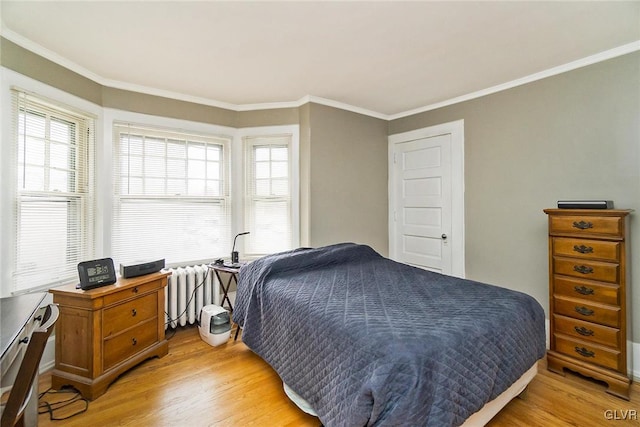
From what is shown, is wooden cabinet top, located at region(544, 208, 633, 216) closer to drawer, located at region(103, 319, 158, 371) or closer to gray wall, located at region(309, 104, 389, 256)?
gray wall, located at region(309, 104, 389, 256)

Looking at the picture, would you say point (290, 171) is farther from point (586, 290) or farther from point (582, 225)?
point (586, 290)

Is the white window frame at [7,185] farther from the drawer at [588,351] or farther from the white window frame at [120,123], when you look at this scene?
the drawer at [588,351]

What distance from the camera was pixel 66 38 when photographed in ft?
6.71

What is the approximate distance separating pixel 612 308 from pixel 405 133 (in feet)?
8.53

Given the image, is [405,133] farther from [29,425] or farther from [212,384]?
[29,425]

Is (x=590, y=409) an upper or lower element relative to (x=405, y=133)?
lower

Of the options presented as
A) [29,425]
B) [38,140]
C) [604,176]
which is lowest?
[29,425]

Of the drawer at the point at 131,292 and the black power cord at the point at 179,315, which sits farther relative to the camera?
the black power cord at the point at 179,315

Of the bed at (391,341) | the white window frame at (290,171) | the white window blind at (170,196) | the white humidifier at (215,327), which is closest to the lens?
the bed at (391,341)

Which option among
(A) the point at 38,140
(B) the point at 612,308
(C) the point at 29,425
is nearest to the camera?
(C) the point at 29,425

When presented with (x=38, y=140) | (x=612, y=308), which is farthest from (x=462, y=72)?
(x=38, y=140)

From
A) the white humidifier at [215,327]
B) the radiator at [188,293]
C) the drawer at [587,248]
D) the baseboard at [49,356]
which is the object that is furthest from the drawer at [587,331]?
the baseboard at [49,356]

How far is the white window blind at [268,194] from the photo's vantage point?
11.1ft

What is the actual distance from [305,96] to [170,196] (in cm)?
181
